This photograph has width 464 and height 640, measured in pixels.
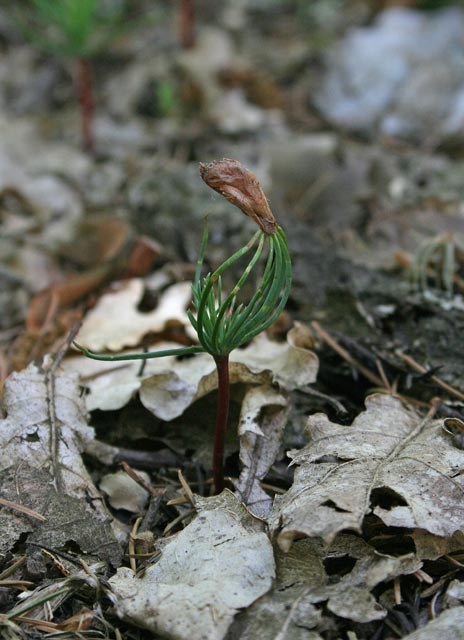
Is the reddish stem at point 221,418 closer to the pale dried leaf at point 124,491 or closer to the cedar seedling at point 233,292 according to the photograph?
the cedar seedling at point 233,292

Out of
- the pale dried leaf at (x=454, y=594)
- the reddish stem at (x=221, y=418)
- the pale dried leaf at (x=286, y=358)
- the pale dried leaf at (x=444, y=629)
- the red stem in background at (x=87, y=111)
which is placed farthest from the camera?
the red stem in background at (x=87, y=111)

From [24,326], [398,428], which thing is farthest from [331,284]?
[24,326]

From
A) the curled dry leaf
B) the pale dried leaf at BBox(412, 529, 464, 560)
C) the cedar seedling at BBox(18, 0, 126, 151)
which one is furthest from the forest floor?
the curled dry leaf

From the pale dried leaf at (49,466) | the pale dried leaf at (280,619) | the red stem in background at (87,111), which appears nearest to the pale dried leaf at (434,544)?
the pale dried leaf at (280,619)

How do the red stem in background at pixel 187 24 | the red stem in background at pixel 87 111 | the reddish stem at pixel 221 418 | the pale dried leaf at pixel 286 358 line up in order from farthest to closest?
the red stem in background at pixel 187 24 → the red stem in background at pixel 87 111 → the pale dried leaf at pixel 286 358 → the reddish stem at pixel 221 418

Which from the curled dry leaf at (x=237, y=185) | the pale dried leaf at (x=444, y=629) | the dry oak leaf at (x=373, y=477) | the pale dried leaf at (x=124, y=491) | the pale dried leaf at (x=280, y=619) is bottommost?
the pale dried leaf at (x=124, y=491)

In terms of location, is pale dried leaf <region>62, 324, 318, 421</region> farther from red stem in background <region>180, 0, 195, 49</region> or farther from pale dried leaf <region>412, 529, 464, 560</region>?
red stem in background <region>180, 0, 195, 49</region>
